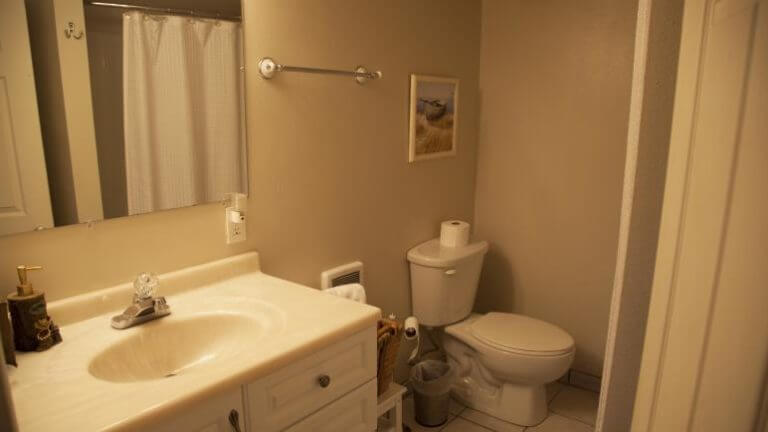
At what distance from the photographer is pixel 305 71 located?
67.2 inches

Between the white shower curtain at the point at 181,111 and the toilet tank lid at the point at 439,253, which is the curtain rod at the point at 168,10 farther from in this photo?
the toilet tank lid at the point at 439,253

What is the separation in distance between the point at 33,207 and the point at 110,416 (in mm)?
578

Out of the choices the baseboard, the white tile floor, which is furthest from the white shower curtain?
the baseboard

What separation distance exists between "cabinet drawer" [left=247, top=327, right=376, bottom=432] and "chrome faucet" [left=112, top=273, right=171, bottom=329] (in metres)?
0.39

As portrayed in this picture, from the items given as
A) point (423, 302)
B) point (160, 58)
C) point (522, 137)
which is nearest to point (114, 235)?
point (160, 58)

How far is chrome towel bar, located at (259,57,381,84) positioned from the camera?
5.24ft

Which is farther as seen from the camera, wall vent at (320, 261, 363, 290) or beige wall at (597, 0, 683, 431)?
wall vent at (320, 261, 363, 290)

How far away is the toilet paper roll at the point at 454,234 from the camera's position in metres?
2.42

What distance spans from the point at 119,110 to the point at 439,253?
1.49 m

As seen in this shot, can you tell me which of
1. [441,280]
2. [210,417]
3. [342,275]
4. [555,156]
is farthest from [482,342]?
[210,417]

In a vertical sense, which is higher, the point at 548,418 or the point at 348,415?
the point at 348,415

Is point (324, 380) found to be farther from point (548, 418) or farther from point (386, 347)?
point (548, 418)

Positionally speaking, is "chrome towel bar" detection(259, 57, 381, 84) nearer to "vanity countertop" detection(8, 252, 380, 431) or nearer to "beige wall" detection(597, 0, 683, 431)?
"vanity countertop" detection(8, 252, 380, 431)

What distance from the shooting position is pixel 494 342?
221 cm
